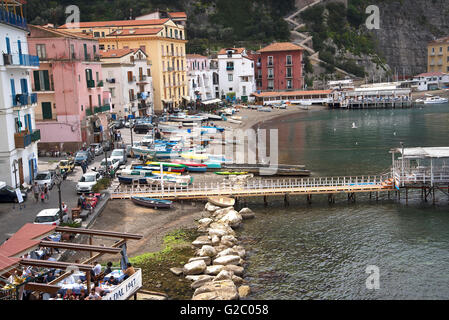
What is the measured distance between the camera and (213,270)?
86.3 feet

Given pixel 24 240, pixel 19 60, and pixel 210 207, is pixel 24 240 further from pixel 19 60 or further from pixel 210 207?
pixel 19 60

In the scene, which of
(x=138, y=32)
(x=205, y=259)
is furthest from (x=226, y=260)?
(x=138, y=32)

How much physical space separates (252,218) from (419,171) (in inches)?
582

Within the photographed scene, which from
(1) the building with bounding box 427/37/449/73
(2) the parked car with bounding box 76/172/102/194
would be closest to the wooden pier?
(2) the parked car with bounding box 76/172/102/194

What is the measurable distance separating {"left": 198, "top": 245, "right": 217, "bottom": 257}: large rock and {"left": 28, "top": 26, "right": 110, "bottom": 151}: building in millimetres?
Answer: 29259

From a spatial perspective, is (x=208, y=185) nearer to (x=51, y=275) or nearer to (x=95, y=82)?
(x=95, y=82)

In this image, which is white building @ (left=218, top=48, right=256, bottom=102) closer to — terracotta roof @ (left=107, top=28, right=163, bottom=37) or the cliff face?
terracotta roof @ (left=107, top=28, right=163, bottom=37)

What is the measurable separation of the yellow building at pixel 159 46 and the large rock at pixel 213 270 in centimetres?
6404

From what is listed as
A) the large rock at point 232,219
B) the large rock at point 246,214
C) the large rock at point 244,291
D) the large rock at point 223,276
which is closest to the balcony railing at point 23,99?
the large rock at point 232,219

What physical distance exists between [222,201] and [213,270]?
1387 cm

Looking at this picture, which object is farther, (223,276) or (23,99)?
(23,99)

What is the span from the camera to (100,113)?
60.0 m

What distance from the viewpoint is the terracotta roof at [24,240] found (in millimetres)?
17797

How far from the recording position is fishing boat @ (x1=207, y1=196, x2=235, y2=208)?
39.5 meters
